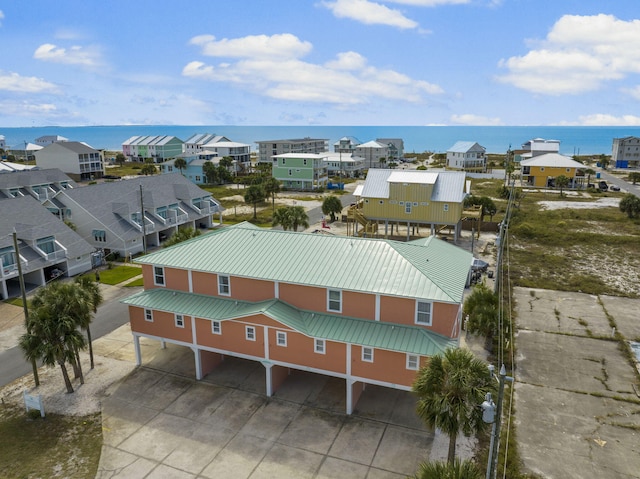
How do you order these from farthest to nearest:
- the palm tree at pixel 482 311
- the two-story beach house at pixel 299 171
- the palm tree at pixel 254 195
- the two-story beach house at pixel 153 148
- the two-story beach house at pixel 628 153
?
1. the two-story beach house at pixel 153 148
2. the two-story beach house at pixel 628 153
3. the two-story beach house at pixel 299 171
4. the palm tree at pixel 254 195
5. the palm tree at pixel 482 311

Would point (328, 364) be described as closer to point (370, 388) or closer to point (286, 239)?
point (370, 388)

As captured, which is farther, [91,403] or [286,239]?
[286,239]

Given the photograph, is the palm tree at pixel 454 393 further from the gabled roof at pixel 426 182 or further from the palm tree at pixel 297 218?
the gabled roof at pixel 426 182

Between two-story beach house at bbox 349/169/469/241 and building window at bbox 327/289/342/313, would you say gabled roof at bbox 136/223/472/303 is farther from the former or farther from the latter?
two-story beach house at bbox 349/169/469/241

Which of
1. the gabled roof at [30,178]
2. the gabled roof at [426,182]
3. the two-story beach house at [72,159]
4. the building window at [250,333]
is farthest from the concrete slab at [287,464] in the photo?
the two-story beach house at [72,159]

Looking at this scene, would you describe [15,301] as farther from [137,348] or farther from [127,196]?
[127,196]

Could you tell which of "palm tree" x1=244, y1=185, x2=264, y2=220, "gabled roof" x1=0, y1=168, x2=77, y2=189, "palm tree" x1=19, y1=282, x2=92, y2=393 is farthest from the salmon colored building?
"gabled roof" x1=0, y1=168, x2=77, y2=189

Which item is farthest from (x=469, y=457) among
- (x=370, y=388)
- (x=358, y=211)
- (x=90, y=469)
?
(x=358, y=211)
